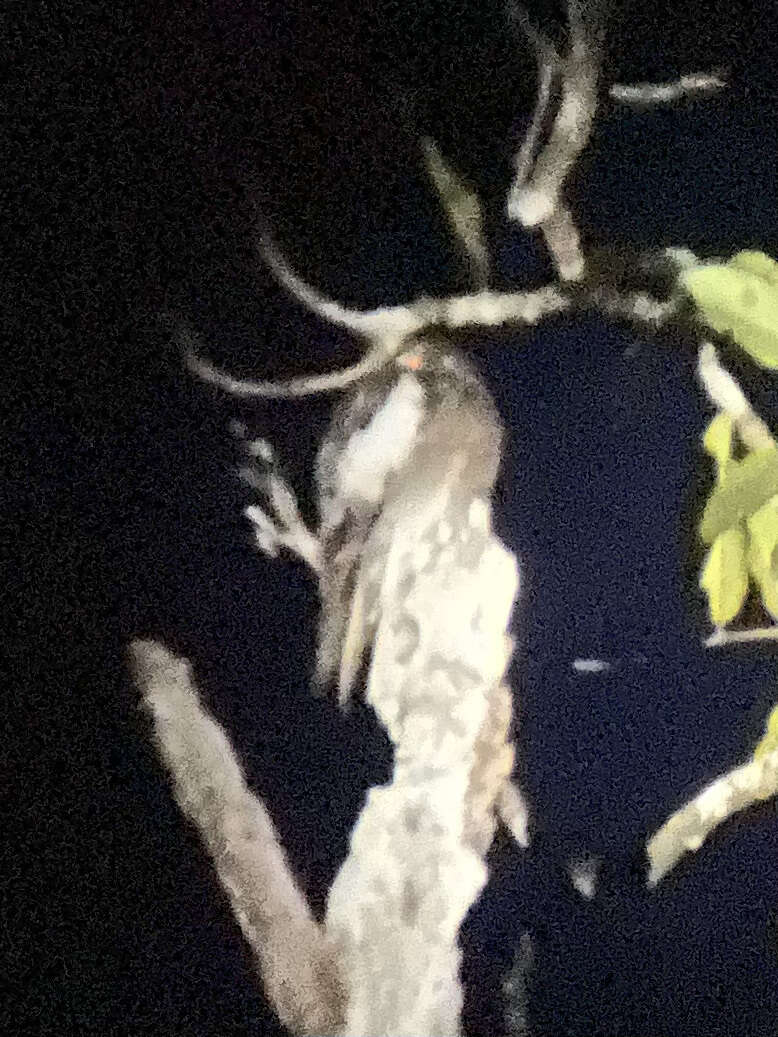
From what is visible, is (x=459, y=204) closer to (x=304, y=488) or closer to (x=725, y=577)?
(x=304, y=488)

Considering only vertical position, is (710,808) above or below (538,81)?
below

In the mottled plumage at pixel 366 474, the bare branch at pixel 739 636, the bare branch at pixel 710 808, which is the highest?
the mottled plumage at pixel 366 474

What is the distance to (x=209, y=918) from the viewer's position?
0.77 metres

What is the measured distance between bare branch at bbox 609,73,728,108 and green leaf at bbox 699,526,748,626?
0.34m

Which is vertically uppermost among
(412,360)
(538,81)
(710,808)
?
(538,81)

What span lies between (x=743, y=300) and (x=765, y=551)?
19 centimetres

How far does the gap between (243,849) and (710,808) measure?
14.8 inches

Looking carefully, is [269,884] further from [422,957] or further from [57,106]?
[57,106]

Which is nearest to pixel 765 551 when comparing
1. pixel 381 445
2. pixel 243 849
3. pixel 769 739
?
pixel 769 739

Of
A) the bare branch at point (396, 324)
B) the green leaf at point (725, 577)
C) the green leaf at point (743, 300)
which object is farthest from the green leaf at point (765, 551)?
the bare branch at point (396, 324)

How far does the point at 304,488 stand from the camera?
0.77 m

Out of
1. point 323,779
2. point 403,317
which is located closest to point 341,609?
point 323,779

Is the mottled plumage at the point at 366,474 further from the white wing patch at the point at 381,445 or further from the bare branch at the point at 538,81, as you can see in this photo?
the bare branch at the point at 538,81

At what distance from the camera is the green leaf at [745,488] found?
2.45ft
